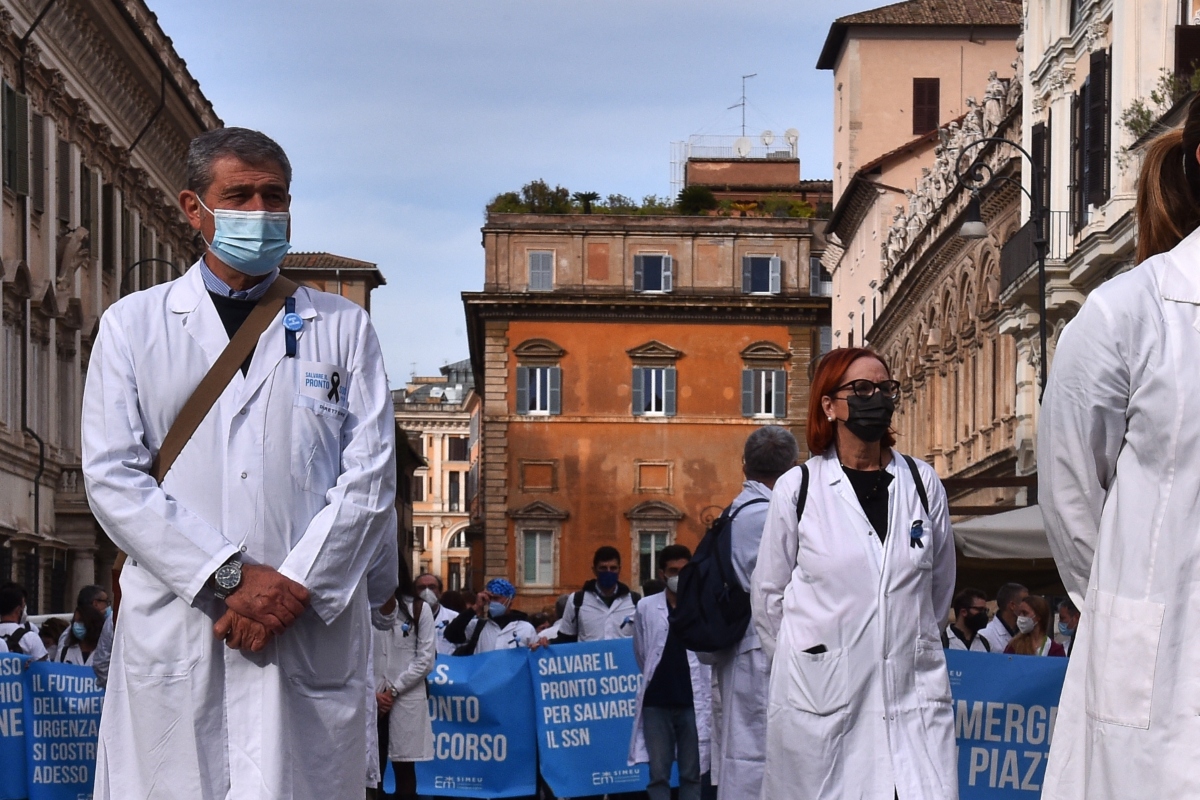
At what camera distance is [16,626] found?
16469 millimetres

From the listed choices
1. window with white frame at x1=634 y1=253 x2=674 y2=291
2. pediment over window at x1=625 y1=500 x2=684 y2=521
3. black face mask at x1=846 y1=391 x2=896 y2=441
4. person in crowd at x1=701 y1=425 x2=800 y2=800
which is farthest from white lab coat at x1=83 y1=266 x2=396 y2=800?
window with white frame at x1=634 y1=253 x2=674 y2=291

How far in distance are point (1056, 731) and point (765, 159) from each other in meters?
81.4

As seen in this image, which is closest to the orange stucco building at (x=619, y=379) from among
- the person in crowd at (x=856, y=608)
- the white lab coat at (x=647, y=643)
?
the white lab coat at (x=647, y=643)

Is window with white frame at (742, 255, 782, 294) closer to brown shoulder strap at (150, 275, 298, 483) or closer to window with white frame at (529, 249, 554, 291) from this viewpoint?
window with white frame at (529, 249, 554, 291)

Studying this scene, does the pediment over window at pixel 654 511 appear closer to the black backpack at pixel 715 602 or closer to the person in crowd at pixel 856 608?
the black backpack at pixel 715 602

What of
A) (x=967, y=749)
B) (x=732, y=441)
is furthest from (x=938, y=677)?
(x=732, y=441)

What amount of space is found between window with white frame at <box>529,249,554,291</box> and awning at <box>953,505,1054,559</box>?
57.2 meters

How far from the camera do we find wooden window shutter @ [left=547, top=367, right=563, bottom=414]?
71.6m

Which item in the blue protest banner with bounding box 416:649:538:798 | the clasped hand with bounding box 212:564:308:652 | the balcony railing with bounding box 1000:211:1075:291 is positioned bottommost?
the blue protest banner with bounding box 416:649:538:798

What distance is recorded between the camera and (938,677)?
263 inches

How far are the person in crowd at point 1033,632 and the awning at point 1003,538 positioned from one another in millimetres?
392

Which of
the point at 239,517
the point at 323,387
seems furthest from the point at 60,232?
the point at 239,517

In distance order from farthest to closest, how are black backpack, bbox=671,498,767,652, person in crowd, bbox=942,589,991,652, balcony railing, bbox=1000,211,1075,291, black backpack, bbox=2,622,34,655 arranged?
balcony railing, bbox=1000,211,1075,291, person in crowd, bbox=942,589,991,652, black backpack, bbox=2,622,34,655, black backpack, bbox=671,498,767,652

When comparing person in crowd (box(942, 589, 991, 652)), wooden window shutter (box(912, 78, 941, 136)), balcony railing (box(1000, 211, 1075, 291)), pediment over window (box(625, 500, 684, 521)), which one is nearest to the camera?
person in crowd (box(942, 589, 991, 652))
